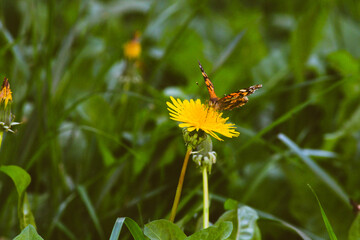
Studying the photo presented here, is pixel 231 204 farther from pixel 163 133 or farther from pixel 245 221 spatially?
pixel 163 133

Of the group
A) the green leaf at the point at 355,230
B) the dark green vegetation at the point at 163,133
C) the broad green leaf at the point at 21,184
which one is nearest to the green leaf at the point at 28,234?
the broad green leaf at the point at 21,184

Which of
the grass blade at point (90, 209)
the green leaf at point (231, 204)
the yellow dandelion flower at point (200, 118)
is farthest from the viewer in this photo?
the grass blade at point (90, 209)

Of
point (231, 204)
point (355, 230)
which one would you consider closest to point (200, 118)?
point (231, 204)

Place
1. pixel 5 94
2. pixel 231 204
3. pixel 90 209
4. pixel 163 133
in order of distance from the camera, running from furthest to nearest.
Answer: pixel 163 133
pixel 90 209
pixel 231 204
pixel 5 94

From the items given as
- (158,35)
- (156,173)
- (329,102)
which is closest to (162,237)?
(156,173)

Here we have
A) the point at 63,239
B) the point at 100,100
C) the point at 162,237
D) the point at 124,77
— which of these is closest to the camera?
the point at 162,237

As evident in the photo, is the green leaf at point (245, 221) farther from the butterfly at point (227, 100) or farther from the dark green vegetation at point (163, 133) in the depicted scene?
the butterfly at point (227, 100)

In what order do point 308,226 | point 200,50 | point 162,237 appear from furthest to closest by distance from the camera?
point 200,50, point 308,226, point 162,237

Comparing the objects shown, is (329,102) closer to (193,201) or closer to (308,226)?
(308,226)
